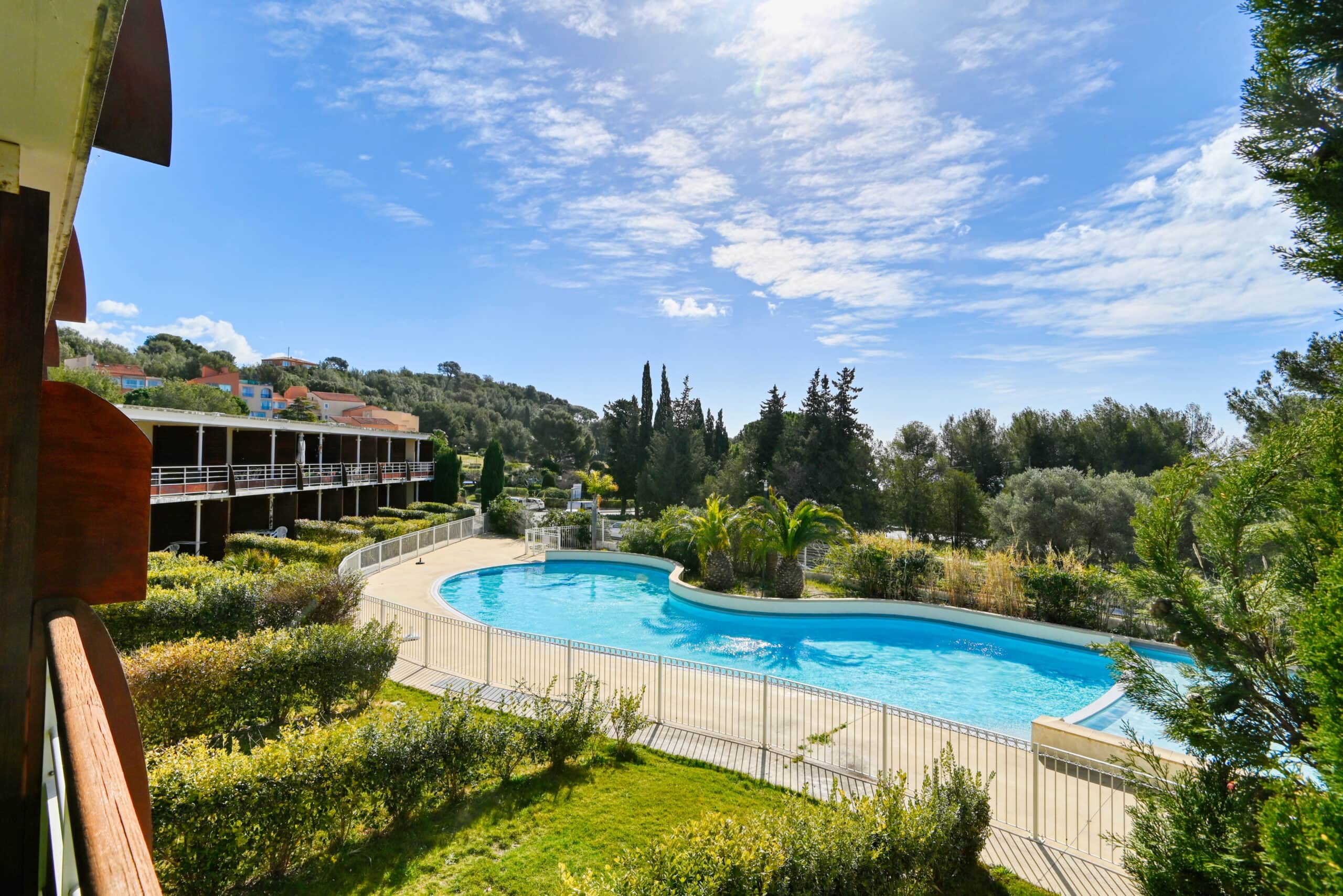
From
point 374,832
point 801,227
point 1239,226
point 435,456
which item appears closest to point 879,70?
point 1239,226

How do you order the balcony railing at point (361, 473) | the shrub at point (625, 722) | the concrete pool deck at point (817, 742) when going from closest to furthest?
1. the concrete pool deck at point (817, 742)
2. the shrub at point (625, 722)
3. the balcony railing at point (361, 473)

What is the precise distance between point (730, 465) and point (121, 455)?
32.7m

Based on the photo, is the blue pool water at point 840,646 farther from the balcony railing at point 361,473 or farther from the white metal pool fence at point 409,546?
the balcony railing at point 361,473

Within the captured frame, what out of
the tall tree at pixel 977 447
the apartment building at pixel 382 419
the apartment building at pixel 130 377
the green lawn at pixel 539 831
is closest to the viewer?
the green lawn at pixel 539 831

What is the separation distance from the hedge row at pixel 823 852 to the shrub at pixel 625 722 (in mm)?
2245

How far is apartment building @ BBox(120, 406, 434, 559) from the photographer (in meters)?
19.0

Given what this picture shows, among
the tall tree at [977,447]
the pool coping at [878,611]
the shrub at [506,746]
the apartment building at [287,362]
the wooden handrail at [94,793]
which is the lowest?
the pool coping at [878,611]

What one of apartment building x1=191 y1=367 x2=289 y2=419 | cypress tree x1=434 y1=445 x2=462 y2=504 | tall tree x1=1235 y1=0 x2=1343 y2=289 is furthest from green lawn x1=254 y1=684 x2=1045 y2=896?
apartment building x1=191 y1=367 x2=289 y2=419

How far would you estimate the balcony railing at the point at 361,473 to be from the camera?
2677cm

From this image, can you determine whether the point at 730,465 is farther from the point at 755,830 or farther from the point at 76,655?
the point at 76,655

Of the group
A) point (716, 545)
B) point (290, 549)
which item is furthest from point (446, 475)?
point (716, 545)

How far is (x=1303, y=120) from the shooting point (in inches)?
132

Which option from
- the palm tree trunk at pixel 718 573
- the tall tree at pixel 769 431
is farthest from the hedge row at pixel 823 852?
the tall tree at pixel 769 431

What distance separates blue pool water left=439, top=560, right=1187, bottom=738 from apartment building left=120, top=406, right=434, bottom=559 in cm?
852
